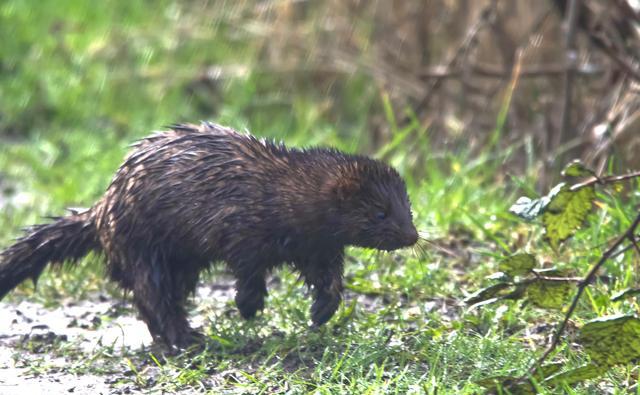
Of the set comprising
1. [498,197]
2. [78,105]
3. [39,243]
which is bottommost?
[39,243]

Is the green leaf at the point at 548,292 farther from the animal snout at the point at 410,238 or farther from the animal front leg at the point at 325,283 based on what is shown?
the animal front leg at the point at 325,283

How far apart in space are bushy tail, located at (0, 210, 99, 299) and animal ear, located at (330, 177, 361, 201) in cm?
118

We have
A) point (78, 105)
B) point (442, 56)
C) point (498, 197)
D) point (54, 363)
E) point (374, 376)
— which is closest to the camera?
point (374, 376)

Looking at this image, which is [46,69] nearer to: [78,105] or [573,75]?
[78,105]

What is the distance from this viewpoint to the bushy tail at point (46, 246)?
5172mm

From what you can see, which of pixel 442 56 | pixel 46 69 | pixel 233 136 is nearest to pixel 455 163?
pixel 442 56

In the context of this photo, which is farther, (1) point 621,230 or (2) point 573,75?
(2) point 573,75

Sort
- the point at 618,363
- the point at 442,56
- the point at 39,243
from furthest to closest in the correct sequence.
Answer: the point at 442,56 < the point at 39,243 < the point at 618,363

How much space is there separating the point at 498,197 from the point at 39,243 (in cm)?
267

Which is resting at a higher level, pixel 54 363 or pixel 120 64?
pixel 120 64

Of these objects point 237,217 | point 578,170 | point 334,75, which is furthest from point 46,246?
point 334,75

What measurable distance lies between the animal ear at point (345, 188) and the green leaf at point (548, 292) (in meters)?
0.90

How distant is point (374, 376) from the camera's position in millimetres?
4348

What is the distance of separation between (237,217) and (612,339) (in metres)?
1.68
